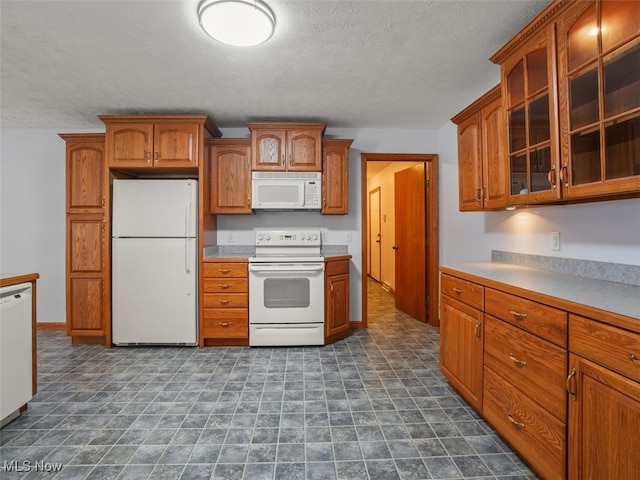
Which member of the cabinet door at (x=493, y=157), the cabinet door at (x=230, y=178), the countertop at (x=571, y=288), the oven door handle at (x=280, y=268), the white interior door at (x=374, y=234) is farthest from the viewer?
the white interior door at (x=374, y=234)

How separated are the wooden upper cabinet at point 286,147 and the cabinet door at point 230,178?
18 centimetres

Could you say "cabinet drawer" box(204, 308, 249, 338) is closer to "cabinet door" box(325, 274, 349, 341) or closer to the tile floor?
the tile floor

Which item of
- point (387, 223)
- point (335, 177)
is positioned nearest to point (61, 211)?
point (335, 177)

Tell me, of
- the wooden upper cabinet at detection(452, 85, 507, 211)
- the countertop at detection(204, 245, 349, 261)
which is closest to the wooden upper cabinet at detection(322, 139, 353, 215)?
the countertop at detection(204, 245, 349, 261)

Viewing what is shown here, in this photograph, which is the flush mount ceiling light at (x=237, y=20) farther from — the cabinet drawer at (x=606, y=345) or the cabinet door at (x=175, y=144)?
the cabinet drawer at (x=606, y=345)

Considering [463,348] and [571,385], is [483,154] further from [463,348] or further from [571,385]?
[571,385]

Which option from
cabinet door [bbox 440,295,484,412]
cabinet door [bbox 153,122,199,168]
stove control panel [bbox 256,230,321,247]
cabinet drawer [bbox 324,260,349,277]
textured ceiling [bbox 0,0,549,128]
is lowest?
cabinet door [bbox 440,295,484,412]

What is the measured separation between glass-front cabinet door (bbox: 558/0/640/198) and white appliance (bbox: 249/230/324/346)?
82.2 inches

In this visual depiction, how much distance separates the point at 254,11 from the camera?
159cm

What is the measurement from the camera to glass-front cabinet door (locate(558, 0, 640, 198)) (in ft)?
3.89

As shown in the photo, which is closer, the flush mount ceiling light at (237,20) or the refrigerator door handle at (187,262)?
the flush mount ceiling light at (237,20)

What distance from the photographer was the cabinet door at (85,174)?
3.10 metres

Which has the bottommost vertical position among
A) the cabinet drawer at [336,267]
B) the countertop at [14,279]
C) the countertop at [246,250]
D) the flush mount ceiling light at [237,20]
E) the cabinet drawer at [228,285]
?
the cabinet drawer at [228,285]

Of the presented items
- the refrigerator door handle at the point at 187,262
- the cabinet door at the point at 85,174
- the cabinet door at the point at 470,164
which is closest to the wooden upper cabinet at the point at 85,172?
the cabinet door at the point at 85,174
